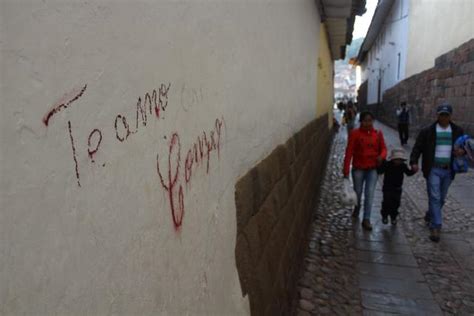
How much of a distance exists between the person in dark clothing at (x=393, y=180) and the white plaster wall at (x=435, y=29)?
21.3 feet

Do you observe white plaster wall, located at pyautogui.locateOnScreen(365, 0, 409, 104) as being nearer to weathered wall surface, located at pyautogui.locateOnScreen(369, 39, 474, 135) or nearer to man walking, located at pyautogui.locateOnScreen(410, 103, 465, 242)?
weathered wall surface, located at pyautogui.locateOnScreen(369, 39, 474, 135)

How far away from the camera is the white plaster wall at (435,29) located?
11156 mm

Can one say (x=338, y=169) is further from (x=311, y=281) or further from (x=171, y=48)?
(x=171, y=48)

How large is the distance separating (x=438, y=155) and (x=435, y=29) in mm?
11077

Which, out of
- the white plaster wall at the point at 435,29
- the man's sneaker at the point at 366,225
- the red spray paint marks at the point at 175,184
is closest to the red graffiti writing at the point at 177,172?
the red spray paint marks at the point at 175,184

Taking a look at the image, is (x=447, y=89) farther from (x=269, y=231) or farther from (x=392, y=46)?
(x=392, y=46)

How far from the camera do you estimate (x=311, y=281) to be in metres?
4.11

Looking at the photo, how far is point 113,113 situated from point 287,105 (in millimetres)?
2935

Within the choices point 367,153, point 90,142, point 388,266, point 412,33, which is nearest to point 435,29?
point 412,33

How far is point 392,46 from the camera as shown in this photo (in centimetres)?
2398

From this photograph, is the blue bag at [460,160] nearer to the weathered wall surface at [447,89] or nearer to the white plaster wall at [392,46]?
the weathered wall surface at [447,89]

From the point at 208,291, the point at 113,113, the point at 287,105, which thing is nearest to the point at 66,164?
the point at 113,113

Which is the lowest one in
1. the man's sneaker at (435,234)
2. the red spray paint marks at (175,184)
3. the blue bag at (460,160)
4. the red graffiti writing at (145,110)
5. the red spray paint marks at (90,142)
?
the man's sneaker at (435,234)

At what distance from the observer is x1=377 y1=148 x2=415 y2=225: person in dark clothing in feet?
18.5
